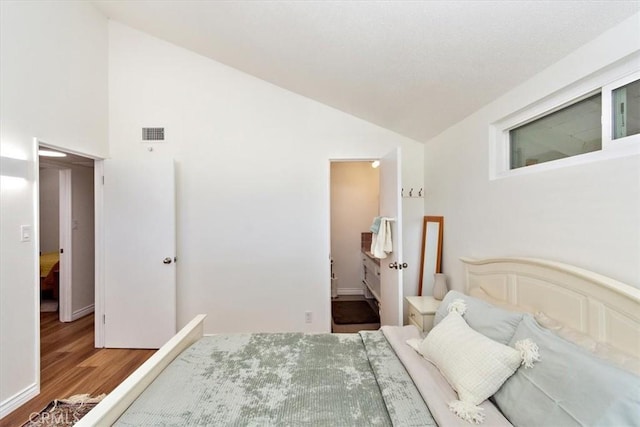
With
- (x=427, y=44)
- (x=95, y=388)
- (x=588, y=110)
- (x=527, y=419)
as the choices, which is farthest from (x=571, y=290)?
(x=95, y=388)

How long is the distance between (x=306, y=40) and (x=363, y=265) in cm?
360

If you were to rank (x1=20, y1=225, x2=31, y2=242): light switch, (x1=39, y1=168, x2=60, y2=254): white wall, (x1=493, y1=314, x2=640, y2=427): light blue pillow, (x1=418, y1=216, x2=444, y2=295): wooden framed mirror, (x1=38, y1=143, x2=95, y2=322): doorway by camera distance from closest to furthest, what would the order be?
(x1=493, y1=314, x2=640, y2=427): light blue pillow < (x1=20, y1=225, x2=31, y2=242): light switch < (x1=418, y1=216, x2=444, y2=295): wooden framed mirror < (x1=38, y1=143, x2=95, y2=322): doorway < (x1=39, y1=168, x2=60, y2=254): white wall

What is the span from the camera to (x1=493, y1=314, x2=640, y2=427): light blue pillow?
2.69 feet

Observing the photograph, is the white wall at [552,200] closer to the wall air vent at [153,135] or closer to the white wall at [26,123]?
the wall air vent at [153,135]

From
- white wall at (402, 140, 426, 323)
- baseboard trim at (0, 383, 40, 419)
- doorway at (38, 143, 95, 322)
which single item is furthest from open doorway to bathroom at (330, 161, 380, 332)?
baseboard trim at (0, 383, 40, 419)

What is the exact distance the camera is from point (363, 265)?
4.75 metres

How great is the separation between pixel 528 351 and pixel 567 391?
0.19 metres

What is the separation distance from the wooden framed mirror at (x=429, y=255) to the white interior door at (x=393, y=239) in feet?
1.37

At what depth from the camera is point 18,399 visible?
78.2 inches

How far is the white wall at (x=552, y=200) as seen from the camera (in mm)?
1123

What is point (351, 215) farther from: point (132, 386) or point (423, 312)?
point (132, 386)

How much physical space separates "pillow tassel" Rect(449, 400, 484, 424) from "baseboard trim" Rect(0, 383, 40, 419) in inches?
113

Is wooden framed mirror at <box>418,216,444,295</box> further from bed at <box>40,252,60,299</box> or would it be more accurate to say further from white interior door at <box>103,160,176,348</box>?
bed at <box>40,252,60,299</box>

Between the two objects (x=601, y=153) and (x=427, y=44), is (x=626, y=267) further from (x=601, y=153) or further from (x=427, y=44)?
(x=427, y=44)
